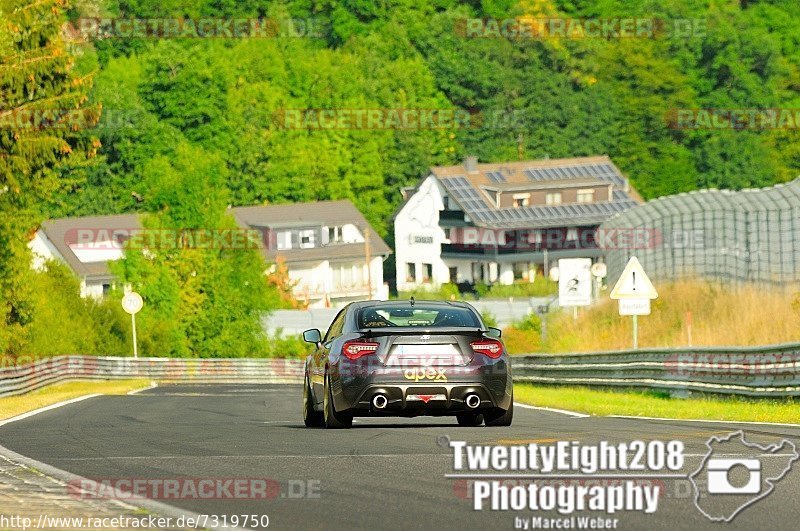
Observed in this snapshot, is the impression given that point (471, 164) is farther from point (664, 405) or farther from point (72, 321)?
point (664, 405)

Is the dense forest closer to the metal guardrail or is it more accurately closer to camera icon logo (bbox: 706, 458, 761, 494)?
the metal guardrail

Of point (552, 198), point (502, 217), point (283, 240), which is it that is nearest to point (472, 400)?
point (283, 240)

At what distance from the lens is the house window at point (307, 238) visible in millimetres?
117312

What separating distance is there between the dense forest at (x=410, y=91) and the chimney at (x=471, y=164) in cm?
796

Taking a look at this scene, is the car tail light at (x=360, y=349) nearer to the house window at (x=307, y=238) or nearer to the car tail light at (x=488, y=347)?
the car tail light at (x=488, y=347)

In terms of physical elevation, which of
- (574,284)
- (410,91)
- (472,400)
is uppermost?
(410,91)

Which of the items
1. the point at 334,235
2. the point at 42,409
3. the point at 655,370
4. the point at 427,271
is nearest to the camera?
the point at 42,409

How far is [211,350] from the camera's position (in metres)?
79.9

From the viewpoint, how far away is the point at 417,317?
58.2ft

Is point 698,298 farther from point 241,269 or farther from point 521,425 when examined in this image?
point 241,269

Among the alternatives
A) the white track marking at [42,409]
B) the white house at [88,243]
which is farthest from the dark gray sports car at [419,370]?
the white house at [88,243]

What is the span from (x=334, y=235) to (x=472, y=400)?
335 ft

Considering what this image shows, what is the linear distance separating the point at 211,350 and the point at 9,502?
6921cm

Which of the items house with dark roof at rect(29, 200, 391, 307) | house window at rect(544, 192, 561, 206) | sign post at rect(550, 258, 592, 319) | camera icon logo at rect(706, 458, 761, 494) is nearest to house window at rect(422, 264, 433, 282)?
house with dark roof at rect(29, 200, 391, 307)
